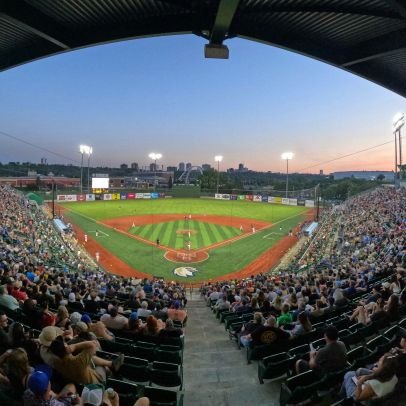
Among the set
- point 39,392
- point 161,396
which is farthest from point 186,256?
point 39,392

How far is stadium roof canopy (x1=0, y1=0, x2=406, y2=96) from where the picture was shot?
666cm

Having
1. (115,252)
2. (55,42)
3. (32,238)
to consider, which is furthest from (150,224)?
(55,42)

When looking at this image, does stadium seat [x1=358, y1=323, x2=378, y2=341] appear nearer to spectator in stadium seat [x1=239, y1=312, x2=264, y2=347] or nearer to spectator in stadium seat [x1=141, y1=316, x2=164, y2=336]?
spectator in stadium seat [x1=239, y1=312, x2=264, y2=347]

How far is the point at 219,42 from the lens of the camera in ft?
23.8

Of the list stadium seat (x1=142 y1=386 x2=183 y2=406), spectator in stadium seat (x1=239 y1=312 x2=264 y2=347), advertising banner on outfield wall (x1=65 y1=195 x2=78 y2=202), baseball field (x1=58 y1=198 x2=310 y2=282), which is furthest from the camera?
advertising banner on outfield wall (x1=65 y1=195 x2=78 y2=202)

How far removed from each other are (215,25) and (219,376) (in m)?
6.78

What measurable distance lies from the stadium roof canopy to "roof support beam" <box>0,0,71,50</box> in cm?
2

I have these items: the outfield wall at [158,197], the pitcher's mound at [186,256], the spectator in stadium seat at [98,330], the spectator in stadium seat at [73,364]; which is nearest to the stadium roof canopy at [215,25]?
the spectator in stadium seat at [73,364]

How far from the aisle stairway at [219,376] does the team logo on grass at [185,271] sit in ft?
47.4

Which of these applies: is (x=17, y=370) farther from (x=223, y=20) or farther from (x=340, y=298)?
(x=340, y=298)

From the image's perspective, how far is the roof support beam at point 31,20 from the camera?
6.27 metres

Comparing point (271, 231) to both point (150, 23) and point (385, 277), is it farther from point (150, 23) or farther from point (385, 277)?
point (150, 23)

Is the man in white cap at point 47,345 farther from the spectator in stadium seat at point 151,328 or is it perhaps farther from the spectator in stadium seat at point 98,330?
the spectator in stadium seat at point 151,328

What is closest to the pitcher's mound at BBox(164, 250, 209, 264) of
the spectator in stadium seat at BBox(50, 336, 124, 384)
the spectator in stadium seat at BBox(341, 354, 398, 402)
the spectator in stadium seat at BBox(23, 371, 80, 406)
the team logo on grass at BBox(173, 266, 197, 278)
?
the team logo on grass at BBox(173, 266, 197, 278)
